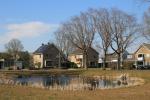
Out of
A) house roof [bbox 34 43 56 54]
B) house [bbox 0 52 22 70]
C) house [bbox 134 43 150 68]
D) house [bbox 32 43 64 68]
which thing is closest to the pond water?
house [bbox 0 52 22 70]

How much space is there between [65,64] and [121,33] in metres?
31.9

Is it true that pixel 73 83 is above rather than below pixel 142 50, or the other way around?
below

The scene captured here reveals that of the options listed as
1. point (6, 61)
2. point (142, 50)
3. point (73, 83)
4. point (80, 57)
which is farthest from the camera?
point (80, 57)

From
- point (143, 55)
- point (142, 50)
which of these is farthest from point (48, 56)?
point (143, 55)

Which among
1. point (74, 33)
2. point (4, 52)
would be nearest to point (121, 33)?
point (74, 33)

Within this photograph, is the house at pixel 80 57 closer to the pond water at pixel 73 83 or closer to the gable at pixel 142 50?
the gable at pixel 142 50

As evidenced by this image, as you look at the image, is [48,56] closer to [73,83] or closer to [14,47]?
[14,47]

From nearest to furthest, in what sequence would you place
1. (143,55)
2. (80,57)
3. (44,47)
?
1. (143,55)
2. (44,47)
3. (80,57)

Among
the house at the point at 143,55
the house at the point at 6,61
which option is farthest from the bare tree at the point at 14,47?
the house at the point at 143,55

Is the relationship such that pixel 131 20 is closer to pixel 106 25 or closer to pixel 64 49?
pixel 106 25

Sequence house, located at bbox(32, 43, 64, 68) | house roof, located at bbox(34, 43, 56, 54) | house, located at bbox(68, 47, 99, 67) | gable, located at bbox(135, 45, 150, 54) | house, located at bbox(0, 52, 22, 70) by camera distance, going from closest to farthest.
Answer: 1. house, located at bbox(0, 52, 22, 70)
2. gable, located at bbox(135, 45, 150, 54)
3. house, located at bbox(32, 43, 64, 68)
4. house roof, located at bbox(34, 43, 56, 54)
5. house, located at bbox(68, 47, 99, 67)

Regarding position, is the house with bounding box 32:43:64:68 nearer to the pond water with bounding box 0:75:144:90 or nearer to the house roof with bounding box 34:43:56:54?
the house roof with bounding box 34:43:56:54

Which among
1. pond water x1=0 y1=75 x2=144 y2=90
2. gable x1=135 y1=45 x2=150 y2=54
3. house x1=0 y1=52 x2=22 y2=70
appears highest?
gable x1=135 y1=45 x2=150 y2=54

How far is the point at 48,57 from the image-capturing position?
429ft
